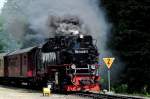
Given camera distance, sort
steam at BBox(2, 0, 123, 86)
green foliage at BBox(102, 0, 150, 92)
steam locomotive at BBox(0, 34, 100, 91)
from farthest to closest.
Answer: green foliage at BBox(102, 0, 150, 92)
steam at BBox(2, 0, 123, 86)
steam locomotive at BBox(0, 34, 100, 91)

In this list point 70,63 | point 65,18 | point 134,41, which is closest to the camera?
point 70,63

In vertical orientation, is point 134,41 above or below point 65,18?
below

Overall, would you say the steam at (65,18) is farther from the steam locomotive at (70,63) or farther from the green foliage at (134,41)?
the green foliage at (134,41)

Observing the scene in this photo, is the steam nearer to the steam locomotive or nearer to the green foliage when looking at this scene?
the steam locomotive

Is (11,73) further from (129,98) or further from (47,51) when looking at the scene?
(129,98)

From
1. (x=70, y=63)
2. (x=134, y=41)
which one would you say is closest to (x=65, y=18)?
(x=70, y=63)

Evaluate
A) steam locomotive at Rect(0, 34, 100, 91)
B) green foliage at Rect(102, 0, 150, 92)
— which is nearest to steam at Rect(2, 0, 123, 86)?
steam locomotive at Rect(0, 34, 100, 91)

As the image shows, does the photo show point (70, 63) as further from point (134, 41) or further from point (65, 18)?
point (134, 41)

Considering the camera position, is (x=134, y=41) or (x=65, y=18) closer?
(x=65, y=18)

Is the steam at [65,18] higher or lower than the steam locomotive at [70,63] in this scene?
higher

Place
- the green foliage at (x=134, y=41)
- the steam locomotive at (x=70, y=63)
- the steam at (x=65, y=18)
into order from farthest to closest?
1. the green foliage at (x=134, y=41)
2. the steam at (x=65, y=18)
3. the steam locomotive at (x=70, y=63)

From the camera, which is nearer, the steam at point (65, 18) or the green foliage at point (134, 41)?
the steam at point (65, 18)

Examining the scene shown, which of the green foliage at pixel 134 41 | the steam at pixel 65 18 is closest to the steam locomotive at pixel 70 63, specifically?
the steam at pixel 65 18

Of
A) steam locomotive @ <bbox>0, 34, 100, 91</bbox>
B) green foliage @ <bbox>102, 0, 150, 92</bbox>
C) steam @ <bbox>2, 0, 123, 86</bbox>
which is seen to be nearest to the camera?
steam locomotive @ <bbox>0, 34, 100, 91</bbox>
